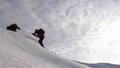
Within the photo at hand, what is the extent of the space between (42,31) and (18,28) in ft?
5.81

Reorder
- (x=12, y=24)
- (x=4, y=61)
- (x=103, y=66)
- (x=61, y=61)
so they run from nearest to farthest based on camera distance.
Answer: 1. (x=4, y=61)
2. (x=61, y=61)
3. (x=12, y=24)
4. (x=103, y=66)

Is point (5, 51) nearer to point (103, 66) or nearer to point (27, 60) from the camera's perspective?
point (27, 60)

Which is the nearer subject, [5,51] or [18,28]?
[5,51]

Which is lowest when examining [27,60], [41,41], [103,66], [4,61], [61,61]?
[4,61]

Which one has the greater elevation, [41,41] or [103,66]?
[103,66]

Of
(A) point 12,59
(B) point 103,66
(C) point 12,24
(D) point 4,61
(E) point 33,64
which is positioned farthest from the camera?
(B) point 103,66

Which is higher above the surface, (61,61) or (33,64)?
(61,61)

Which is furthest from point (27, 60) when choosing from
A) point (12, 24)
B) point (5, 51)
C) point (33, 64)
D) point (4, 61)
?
point (12, 24)

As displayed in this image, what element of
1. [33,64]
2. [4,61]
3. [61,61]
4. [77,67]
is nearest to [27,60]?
[33,64]

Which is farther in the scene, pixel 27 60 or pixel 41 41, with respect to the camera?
pixel 41 41

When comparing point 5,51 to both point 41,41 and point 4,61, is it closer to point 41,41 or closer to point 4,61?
point 4,61

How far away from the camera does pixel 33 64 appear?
24.1 ft

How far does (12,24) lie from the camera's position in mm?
16766

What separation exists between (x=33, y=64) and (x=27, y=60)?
0.77 ft
